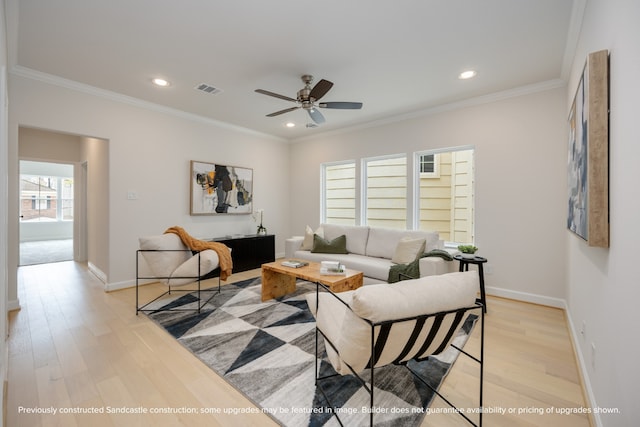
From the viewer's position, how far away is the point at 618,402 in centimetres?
116

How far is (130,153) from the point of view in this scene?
155 inches

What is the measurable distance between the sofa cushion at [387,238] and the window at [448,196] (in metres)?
0.59

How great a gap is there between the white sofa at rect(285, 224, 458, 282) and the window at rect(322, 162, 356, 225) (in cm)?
70

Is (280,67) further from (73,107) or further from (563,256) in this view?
(563,256)

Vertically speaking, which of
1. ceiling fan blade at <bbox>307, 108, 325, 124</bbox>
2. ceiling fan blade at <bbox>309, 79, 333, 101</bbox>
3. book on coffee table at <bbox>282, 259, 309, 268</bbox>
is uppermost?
ceiling fan blade at <bbox>309, 79, 333, 101</bbox>

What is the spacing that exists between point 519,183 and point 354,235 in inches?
93.3

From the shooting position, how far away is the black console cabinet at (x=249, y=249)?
4.71m

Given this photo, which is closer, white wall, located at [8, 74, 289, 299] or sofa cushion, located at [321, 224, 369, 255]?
white wall, located at [8, 74, 289, 299]

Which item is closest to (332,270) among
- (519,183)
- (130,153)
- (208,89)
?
(519,183)

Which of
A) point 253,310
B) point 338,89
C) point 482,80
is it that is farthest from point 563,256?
point 253,310

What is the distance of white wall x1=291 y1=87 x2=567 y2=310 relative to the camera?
10.7 feet

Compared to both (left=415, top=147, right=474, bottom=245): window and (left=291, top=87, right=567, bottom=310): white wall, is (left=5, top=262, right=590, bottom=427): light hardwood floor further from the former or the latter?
(left=415, top=147, right=474, bottom=245): window

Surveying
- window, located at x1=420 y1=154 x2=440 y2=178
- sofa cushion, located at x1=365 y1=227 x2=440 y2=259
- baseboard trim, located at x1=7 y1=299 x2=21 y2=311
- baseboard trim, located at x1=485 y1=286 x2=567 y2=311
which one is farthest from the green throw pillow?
baseboard trim, located at x1=7 y1=299 x2=21 y2=311

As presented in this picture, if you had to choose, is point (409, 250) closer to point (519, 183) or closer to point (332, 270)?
point (332, 270)
